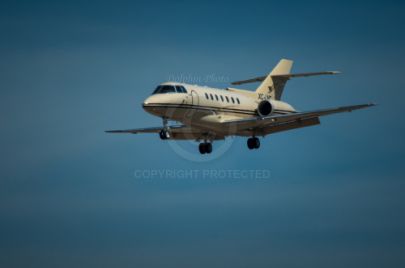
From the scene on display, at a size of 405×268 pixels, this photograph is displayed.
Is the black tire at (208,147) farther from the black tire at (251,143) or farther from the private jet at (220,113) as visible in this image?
the black tire at (251,143)

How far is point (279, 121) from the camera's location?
44.7 m

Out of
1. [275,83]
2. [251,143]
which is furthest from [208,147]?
[275,83]

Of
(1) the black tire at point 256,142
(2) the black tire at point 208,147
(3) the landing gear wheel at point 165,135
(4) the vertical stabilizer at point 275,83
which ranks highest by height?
(4) the vertical stabilizer at point 275,83

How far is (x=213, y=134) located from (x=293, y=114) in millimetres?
4459

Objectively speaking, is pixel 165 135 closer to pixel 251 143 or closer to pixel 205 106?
pixel 205 106

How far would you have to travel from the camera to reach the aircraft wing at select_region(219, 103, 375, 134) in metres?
43.4

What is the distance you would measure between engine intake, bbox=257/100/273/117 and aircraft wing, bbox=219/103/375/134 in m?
0.77

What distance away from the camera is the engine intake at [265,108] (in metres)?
Answer: 45.7

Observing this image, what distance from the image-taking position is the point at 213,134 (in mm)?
44844

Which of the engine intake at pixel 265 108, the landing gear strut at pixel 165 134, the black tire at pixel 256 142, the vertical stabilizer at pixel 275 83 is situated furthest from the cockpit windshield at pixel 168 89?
the vertical stabilizer at pixel 275 83

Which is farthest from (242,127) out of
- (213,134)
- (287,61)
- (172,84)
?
(287,61)

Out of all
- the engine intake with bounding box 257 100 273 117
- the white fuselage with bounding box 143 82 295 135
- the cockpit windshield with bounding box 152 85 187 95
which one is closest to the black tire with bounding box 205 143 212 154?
the white fuselage with bounding box 143 82 295 135

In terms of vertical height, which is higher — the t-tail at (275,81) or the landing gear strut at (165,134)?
the t-tail at (275,81)

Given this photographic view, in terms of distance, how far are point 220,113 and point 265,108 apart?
3387mm
